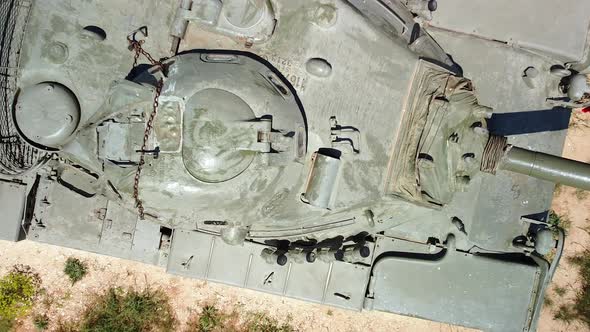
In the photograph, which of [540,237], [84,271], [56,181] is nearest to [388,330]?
[540,237]

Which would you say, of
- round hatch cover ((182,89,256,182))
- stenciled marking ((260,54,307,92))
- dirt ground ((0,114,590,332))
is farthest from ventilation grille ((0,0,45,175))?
dirt ground ((0,114,590,332))

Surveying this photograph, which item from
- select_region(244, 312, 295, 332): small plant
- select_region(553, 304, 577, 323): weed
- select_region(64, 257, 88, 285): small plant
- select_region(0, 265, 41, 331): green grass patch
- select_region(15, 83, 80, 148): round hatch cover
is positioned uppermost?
select_region(15, 83, 80, 148): round hatch cover

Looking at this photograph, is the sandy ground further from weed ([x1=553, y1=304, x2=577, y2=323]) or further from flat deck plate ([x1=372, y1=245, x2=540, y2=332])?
flat deck plate ([x1=372, y1=245, x2=540, y2=332])

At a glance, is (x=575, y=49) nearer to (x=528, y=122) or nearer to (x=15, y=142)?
(x=528, y=122)

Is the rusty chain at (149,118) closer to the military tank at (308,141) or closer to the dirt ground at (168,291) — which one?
the military tank at (308,141)

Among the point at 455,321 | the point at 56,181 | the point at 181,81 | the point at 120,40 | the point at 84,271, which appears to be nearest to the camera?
the point at 181,81

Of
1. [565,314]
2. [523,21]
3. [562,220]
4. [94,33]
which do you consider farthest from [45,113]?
[565,314]

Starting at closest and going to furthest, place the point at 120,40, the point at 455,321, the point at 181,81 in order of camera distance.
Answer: the point at 181,81 < the point at 120,40 < the point at 455,321
